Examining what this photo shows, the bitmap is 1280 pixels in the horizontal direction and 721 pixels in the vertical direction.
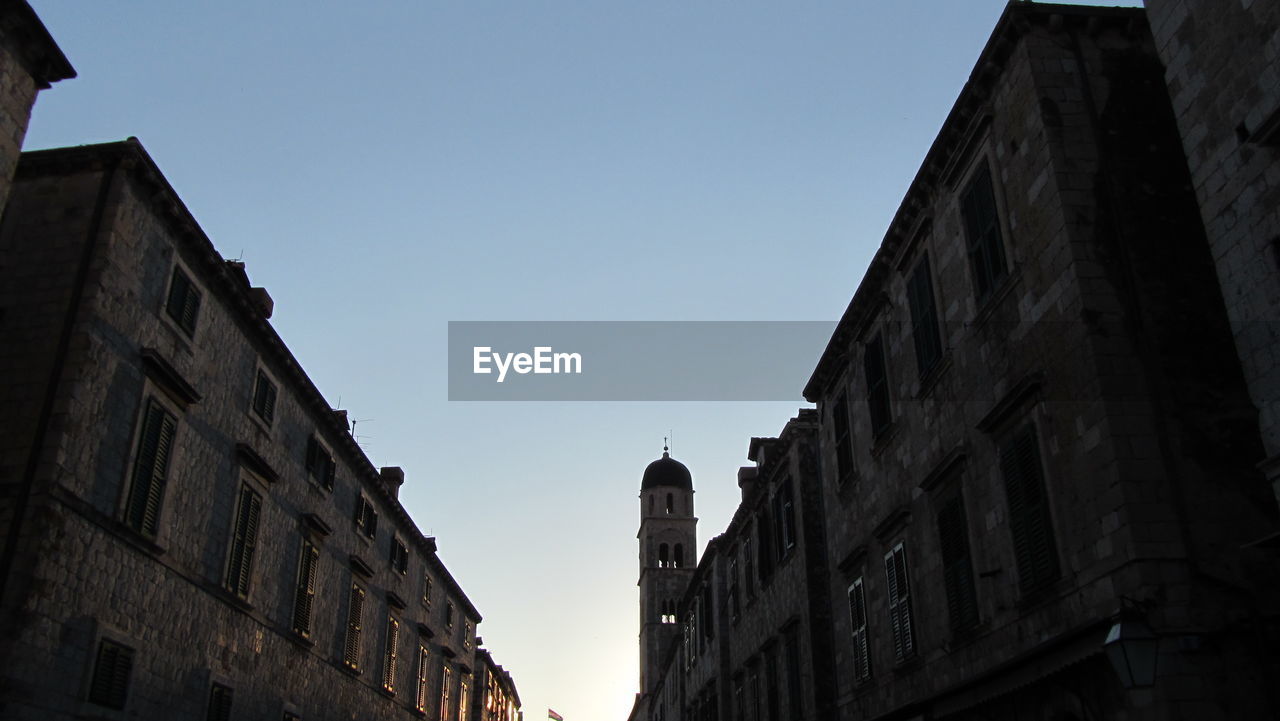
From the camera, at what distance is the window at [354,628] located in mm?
25797

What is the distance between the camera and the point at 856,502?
1862cm

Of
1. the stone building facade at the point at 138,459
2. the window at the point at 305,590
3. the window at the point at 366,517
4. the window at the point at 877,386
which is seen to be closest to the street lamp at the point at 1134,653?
the window at the point at 877,386

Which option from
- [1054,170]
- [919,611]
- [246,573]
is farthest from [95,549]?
[1054,170]

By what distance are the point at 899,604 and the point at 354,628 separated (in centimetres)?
1591

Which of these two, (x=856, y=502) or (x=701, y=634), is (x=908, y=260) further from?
(x=701, y=634)

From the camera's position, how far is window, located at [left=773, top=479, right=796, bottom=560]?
2339 cm

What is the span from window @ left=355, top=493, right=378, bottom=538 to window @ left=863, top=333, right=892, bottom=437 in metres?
15.4

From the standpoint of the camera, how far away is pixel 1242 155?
9.35 m

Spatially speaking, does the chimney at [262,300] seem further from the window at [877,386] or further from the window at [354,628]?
the window at [877,386]

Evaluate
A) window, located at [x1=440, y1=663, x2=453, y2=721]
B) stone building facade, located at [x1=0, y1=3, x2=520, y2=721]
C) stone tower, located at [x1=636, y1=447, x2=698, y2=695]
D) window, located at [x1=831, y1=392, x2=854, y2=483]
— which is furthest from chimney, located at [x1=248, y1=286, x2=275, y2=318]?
stone tower, located at [x1=636, y1=447, x2=698, y2=695]

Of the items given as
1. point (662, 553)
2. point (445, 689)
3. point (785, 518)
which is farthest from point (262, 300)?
point (662, 553)

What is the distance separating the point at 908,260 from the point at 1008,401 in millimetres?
4721

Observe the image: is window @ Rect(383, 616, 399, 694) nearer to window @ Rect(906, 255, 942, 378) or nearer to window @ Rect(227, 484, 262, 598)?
window @ Rect(227, 484, 262, 598)

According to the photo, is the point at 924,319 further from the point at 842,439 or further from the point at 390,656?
the point at 390,656
